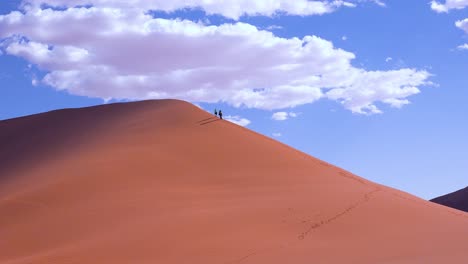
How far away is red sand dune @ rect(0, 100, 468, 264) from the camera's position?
46.2 feet

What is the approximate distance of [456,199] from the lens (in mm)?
59875

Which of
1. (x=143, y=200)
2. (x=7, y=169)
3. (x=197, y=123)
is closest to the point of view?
(x=143, y=200)

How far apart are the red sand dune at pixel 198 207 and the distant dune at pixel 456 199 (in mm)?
36531

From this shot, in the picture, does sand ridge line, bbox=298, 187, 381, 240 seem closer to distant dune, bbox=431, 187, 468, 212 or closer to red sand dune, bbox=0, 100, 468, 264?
red sand dune, bbox=0, 100, 468, 264

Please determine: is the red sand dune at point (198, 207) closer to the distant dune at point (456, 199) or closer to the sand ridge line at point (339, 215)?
the sand ridge line at point (339, 215)

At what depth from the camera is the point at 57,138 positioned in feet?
92.7

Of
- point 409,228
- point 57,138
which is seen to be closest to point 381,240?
point 409,228

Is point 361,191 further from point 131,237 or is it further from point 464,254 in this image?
point 131,237

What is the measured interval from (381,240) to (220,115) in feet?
51.5

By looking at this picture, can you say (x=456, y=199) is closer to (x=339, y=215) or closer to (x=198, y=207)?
(x=339, y=215)

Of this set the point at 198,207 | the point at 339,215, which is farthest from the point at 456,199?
the point at 198,207

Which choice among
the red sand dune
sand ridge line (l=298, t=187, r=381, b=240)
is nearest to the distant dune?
the red sand dune

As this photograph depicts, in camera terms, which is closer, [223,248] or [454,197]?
[223,248]

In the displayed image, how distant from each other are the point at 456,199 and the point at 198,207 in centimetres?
4812
